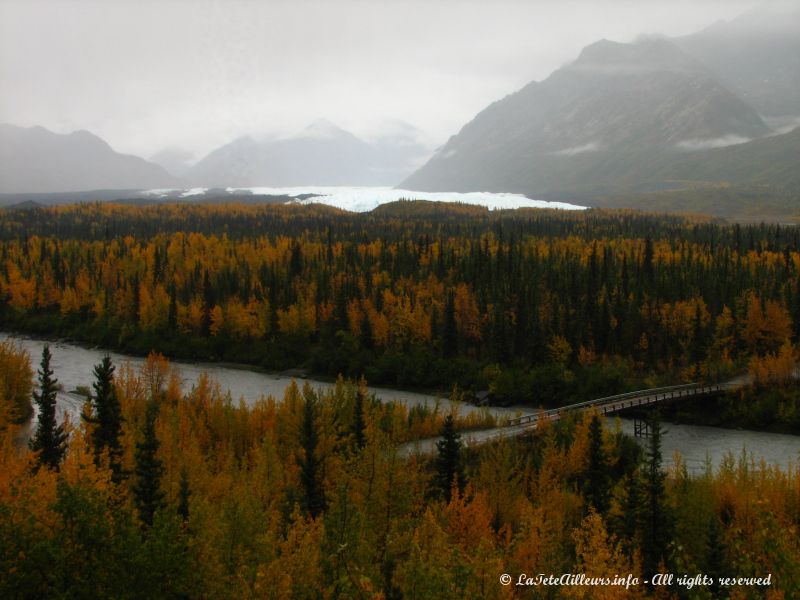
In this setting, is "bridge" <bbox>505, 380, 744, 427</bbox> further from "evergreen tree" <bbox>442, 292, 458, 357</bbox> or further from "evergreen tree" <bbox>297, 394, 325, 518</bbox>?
"evergreen tree" <bbox>297, 394, 325, 518</bbox>

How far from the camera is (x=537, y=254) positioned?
119 m

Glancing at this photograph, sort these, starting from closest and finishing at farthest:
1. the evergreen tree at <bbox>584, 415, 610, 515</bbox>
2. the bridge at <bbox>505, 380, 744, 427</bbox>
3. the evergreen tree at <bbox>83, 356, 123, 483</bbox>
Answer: the evergreen tree at <bbox>584, 415, 610, 515</bbox>
the evergreen tree at <bbox>83, 356, 123, 483</bbox>
the bridge at <bbox>505, 380, 744, 427</bbox>

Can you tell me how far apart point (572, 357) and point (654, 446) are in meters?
47.8

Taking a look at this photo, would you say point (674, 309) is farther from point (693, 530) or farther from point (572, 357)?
point (693, 530)

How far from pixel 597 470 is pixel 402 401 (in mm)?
31707

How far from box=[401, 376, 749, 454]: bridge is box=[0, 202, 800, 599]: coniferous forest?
1.50 metres

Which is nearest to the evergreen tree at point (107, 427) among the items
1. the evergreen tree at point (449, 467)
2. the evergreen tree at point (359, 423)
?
the evergreen tree at point (359, 423)

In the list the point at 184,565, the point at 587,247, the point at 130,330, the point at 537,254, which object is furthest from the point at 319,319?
the point at 184,565

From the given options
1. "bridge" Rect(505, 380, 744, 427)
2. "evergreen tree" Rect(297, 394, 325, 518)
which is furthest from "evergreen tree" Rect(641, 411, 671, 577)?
"bridge" Rect(505, 380, 744, 427)

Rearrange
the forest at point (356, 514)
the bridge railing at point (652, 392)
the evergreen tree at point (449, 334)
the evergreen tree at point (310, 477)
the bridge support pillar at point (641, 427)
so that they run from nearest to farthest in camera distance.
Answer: the forest at point (356, 514)
the evergreen tree at point (310, 477)
the bridge support pillar at point (641, 427)
the bridge railing at point (652, 392)
the evergreen tree at point (449, 334)

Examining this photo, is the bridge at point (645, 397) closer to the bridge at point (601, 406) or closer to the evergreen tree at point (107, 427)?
the bridge at point (601, 406)

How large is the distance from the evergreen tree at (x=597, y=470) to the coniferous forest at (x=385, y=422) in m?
0.27

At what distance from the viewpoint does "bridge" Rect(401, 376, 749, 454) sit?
171 ft

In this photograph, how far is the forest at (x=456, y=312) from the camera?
76625 millimetres
